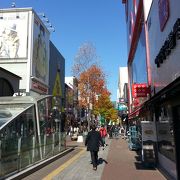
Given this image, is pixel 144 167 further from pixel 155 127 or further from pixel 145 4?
pixel 145 4

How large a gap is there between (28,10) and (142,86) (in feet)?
88.1

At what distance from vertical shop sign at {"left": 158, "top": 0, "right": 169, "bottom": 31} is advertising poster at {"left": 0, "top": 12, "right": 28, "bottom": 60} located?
3126 cm

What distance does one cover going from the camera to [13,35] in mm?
43188

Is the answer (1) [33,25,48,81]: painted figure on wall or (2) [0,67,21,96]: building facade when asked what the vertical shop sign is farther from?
(1) [33,25,48,81]: painted figure on wall

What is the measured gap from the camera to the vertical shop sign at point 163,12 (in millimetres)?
11592

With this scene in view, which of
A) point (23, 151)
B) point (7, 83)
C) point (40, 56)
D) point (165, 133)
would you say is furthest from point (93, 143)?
point (40, 56)

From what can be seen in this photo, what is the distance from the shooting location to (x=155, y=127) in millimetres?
15055

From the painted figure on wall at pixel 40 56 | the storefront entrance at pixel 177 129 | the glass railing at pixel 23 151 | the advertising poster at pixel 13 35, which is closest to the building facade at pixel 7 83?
the glass railing at pixel 23 151

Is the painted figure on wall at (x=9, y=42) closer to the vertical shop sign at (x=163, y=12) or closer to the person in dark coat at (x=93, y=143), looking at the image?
the person in dark coat at (x=93, y=143)

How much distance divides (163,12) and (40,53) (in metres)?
34.8

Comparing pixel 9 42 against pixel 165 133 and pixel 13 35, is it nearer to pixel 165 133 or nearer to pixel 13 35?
pixel 13 35

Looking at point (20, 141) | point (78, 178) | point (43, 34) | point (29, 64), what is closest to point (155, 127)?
point (78, 178)

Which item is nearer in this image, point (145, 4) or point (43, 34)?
point (145, 4)

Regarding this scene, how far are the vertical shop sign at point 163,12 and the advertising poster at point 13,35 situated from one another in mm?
31255
